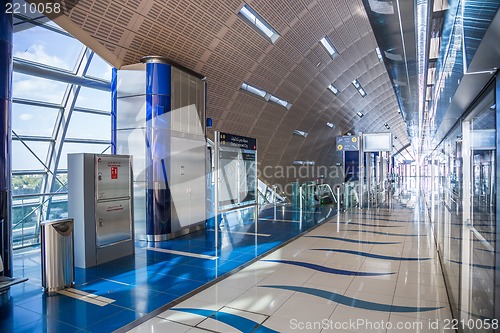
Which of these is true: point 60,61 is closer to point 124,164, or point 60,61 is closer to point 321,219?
point 124,164

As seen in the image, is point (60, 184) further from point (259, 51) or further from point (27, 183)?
point (259, 51)

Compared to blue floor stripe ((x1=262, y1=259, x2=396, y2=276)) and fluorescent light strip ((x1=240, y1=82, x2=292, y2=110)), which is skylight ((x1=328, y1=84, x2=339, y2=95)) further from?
blue floor stripe ((x1=262, y1=259, x2=396, y2=276))

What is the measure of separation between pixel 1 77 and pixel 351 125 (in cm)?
2397

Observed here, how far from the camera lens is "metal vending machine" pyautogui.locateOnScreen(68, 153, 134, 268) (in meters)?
5.16

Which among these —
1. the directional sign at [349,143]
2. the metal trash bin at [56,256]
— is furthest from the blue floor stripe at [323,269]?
the directional sign at [349,143]

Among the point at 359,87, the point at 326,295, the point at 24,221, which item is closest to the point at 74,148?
the point at 24,221

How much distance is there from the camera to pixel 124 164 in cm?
592

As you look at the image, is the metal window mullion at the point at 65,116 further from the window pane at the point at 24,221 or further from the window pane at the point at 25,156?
the window pane at the point at 24,221

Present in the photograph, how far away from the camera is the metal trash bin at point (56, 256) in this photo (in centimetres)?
411

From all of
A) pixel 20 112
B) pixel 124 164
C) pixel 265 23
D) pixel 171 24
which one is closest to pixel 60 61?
pixel 20 112

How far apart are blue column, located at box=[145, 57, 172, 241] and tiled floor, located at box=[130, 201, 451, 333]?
269 cm

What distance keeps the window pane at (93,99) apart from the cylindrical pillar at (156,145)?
4.38 m

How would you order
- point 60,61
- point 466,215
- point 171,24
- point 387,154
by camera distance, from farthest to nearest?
1. point 387,154
2. point 60,61
3. point 171,24
4. point 466,215

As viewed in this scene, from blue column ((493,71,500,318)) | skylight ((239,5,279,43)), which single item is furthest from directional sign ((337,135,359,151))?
blue column ((493,71,500,318))
